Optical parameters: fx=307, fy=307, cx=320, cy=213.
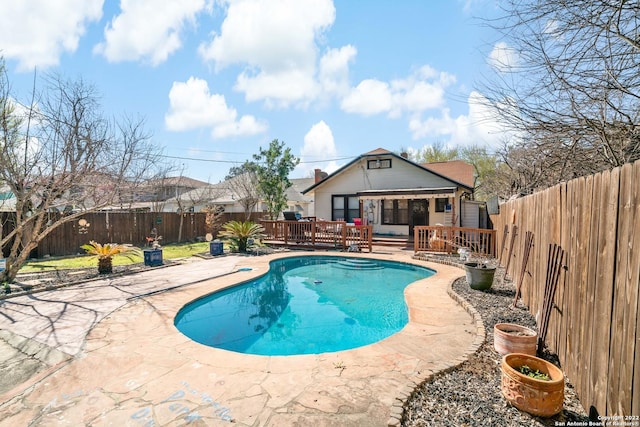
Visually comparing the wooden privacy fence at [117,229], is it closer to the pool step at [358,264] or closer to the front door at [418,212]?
the pool step at [358,264]

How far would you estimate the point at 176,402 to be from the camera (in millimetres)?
3094

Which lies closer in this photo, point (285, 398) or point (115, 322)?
point (285, 398)

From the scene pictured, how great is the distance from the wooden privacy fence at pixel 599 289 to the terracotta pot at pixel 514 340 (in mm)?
259

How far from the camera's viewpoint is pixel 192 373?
12.2ft

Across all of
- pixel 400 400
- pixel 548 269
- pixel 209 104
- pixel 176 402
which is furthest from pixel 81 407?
pixel 209 104

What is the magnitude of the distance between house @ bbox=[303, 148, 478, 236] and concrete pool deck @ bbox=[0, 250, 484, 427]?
38.1 ft

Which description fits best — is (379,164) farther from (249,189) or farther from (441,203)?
(249,189)

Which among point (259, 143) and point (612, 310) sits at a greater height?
point (259, 143)

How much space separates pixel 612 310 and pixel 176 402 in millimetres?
3929

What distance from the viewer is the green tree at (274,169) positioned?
21.2m

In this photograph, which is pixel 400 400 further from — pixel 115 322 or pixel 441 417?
pixel 115 322

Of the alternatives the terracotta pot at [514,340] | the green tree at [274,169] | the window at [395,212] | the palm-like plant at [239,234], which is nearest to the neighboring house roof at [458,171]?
the window at [395,212]

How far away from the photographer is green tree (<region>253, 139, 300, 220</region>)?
21156 mm

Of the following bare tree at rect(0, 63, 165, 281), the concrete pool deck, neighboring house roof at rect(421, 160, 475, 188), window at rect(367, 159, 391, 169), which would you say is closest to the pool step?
the concrete pool deck
